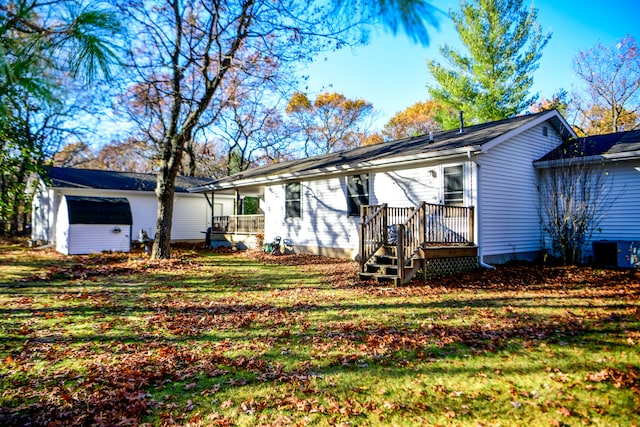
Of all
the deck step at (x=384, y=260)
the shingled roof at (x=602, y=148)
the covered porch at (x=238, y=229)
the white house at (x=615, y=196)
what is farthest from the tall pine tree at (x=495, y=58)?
the deck step at (x=384, y=260)

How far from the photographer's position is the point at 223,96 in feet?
50.2

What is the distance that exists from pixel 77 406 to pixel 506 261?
10971 millimetres

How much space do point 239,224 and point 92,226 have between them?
6280 millimetres

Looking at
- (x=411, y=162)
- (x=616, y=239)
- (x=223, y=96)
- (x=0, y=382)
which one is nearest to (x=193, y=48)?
A: (x=223, y=96)

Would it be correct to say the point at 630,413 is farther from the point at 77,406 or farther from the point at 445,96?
the point at 445,96

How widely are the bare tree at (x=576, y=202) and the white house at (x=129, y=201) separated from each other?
1571cm

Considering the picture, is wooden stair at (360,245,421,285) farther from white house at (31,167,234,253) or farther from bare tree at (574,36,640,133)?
bare tree at (574,36,640,133)

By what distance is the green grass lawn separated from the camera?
3.14 meters

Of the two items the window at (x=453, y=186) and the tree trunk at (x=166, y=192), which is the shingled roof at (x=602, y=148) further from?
the tree trunk at (x=166, y=192)

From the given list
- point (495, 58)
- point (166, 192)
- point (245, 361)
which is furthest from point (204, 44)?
point (495, 58)

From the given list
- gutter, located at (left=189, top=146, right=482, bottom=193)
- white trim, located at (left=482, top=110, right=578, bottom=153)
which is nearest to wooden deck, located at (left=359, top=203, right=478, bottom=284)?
gutter, located at (left=189, top=146, right=482, bottom=193)

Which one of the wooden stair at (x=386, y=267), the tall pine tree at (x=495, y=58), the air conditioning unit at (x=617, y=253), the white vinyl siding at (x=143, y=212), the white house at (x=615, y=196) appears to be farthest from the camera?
the tall pine tree at (x=495, y=58)

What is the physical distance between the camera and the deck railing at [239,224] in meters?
17.9

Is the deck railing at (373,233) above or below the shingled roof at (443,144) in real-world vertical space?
below
